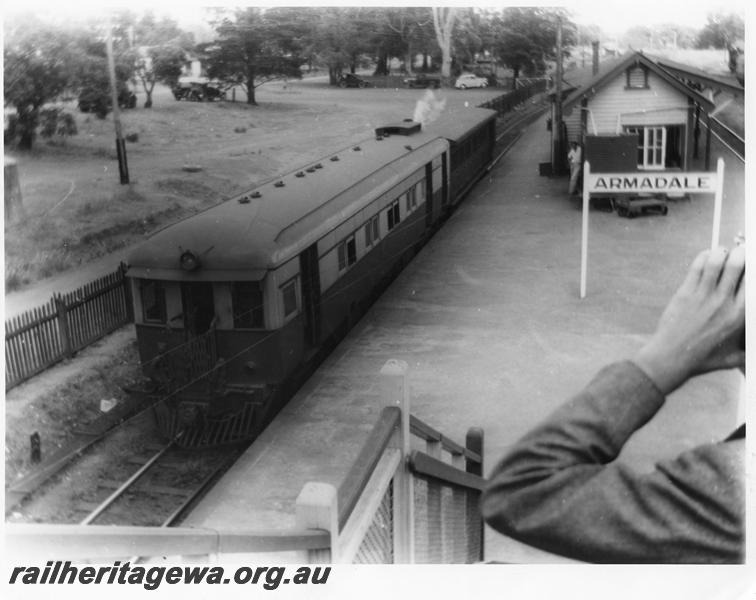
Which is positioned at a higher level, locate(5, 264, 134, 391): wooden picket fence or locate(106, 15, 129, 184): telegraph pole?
locate(106, 15, 129, 184): telegraph pole

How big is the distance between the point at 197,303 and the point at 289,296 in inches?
24.3

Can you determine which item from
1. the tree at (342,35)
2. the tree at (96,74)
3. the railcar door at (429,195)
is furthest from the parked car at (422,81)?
the railcar door at (429,195)

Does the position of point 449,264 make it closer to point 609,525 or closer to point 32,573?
point 32,573

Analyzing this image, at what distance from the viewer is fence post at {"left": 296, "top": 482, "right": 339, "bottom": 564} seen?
8.58 ft

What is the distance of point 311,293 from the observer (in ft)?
19.0

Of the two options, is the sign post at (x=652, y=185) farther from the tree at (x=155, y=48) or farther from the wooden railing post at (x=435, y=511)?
the tree at (x=155, y=48)

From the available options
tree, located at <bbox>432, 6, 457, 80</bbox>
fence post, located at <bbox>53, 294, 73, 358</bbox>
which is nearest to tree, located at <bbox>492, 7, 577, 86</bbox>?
tree, located at <bbox>432, 6, 457, 80</bbox>

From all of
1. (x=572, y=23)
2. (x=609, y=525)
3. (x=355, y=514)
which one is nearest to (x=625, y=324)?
(x=572, y=23)

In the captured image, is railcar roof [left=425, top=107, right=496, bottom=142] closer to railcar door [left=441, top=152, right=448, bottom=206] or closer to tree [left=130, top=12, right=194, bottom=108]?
railcar door [left=441, top=152, right=448, bottom=206]

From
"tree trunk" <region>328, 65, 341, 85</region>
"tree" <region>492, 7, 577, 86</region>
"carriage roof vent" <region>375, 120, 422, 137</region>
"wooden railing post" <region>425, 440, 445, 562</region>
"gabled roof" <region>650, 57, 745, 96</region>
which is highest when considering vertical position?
"tree" <region>492, 7, 577, 86</region>

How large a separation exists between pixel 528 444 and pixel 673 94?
177 inches

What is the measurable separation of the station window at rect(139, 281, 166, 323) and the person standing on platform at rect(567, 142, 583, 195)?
300cm

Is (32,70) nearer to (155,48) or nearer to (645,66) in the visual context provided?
(155,48)

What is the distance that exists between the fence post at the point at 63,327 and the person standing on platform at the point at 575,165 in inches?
139
